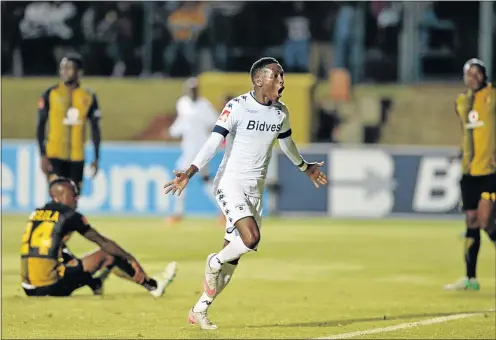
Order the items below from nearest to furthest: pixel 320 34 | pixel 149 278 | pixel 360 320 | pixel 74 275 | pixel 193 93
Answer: pixel 360 320 < pixel 74 275 < pixel 149 278 < pixel 193 93 < pixel 320 34

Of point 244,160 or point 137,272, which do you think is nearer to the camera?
point 244,160

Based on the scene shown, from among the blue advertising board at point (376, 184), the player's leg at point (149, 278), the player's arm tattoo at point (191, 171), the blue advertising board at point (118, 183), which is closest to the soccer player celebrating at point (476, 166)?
the player's leg at point (149, 278)

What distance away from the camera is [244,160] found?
1022cm

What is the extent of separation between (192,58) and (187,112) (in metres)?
6.95

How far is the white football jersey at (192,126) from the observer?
21.2m

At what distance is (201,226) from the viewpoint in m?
20.8

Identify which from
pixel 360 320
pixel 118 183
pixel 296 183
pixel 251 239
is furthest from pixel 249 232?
pixel 118 183

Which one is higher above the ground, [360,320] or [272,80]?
[272,80]

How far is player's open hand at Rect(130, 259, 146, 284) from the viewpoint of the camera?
38.4ft

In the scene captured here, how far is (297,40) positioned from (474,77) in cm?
1462

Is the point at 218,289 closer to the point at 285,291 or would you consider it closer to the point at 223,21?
the point at 285,291

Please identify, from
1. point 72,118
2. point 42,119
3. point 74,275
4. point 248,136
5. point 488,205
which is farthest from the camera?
point 72,118

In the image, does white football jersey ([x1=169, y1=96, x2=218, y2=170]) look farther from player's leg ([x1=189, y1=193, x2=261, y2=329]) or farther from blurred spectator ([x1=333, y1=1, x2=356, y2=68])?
player's leg ([x1=189, y1=193, x2=261, y2=329])

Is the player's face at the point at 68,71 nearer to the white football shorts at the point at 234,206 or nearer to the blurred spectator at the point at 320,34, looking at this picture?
the white football shorts at the point at 234,206
